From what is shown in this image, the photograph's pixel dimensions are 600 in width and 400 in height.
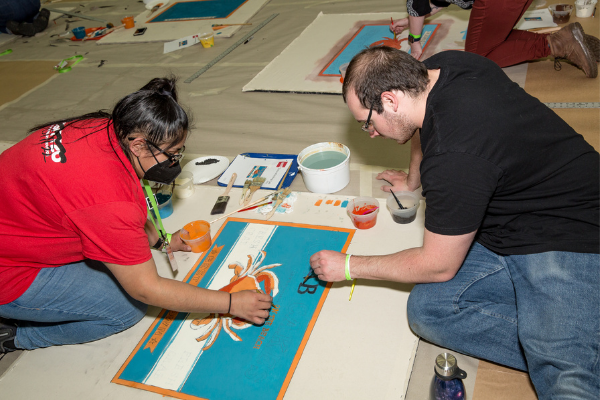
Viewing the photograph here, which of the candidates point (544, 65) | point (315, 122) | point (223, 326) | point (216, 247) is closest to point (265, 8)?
point (315, 122)

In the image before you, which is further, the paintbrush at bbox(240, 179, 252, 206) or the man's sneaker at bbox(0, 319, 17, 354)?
the paintbrush at bbox(240, 179, 252, 206)

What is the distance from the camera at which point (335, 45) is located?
3.80 m

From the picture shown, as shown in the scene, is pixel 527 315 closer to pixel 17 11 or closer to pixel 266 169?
pixel 266 169

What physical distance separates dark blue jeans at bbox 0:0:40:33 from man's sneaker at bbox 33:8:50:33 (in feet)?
0.21

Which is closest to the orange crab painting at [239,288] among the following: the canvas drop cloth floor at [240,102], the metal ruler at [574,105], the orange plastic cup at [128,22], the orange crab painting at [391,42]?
the canvas drop cloth floor at [240,102]

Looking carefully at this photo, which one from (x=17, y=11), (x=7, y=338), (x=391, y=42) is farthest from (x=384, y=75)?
(x=17, y=11)

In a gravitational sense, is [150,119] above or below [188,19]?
above

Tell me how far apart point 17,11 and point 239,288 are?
5466 millimetres

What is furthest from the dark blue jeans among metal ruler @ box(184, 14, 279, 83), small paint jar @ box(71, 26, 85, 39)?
metal ruler @ box(184, 14, 279, 83)

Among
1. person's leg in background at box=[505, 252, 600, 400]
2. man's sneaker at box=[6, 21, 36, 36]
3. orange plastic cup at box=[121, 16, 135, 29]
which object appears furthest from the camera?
man's sneaker at box=[6, 21, 36, 36]

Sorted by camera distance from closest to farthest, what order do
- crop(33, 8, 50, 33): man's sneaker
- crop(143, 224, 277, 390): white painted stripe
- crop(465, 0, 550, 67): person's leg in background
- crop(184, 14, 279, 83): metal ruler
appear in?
crop(143, 224, 277, 390): white painted stripe → crop(465, 0, 550, 67): person's leg in background → crop(184, 14, 279, 83): metal ruler → crop(33, 8, 50, 33): man's sneaker

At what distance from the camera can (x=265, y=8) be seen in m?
4.93

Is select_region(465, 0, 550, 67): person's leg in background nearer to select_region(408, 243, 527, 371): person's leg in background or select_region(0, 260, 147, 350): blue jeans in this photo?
select_region(408, 243, 527, 371): person's leg in background

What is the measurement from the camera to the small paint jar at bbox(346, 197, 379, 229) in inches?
80.5
